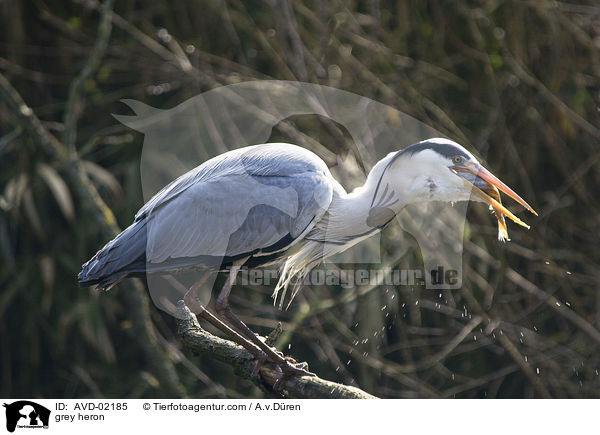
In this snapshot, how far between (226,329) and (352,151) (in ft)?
3.49

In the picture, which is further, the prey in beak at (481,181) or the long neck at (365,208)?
the long neck at (365,208)

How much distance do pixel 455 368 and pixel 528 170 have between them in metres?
0.92

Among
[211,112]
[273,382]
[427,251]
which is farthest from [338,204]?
[211,112]

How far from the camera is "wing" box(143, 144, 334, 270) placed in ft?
5.86

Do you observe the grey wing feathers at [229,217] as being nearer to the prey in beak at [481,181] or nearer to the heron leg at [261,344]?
the heron leg at [261,344]

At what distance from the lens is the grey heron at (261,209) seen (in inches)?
68.4

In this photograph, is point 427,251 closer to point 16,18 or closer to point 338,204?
point 338,204

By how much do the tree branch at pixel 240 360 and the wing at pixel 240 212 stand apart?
17 cm

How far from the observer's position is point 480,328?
2.91m

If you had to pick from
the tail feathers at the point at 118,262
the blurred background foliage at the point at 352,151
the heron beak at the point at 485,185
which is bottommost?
the blurred background foliage at the point at 352,151

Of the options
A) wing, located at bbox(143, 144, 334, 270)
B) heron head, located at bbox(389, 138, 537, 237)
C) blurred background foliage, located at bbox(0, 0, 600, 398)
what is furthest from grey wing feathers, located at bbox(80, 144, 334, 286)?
blurred background foliage, located at bbox(0, 0, 600, 398)
